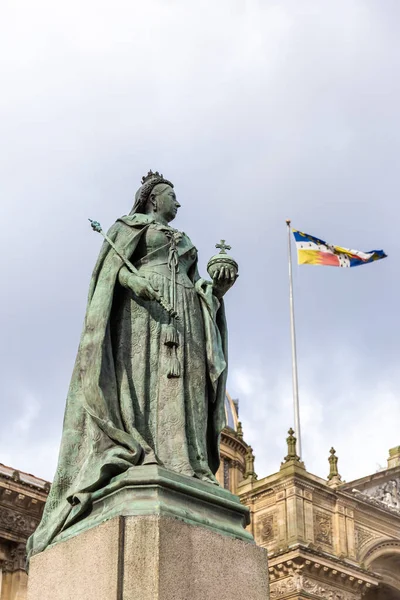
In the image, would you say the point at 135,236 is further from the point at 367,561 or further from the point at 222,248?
the point at 367,561

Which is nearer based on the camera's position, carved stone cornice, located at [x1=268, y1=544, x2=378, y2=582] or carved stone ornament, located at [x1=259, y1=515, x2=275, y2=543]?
carved stone cornice, located at [x1=268, y1=544, x2=378, y2=582]

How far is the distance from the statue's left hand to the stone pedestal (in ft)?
4.65

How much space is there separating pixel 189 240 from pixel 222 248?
27 cm

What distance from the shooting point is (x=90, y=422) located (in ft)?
18.2

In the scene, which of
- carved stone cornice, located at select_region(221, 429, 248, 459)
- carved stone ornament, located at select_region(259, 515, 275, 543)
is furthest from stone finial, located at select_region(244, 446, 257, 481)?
carved stone cornice, located at select_region(221, 429, 248, 459)

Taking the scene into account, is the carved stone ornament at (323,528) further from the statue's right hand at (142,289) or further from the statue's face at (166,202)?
the statue's right hand at (142,289)

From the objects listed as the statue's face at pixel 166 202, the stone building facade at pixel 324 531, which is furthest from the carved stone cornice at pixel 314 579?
the statue's face at pixel 166 202

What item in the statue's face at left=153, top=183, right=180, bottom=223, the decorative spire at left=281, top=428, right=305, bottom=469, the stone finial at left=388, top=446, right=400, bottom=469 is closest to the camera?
the statue's face at left=153, top=183, right=180, bottom=223

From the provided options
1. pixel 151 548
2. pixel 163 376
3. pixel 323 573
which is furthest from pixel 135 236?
pixel 323 573

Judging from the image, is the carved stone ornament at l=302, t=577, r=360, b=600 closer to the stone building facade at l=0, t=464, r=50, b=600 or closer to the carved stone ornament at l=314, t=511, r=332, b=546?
the carved stone ornament at l=314, t=511, r=332, b=546

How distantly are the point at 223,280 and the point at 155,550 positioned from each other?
81.0 inches

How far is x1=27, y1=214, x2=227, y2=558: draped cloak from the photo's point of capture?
5324 mm

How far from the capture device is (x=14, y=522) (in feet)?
82.5

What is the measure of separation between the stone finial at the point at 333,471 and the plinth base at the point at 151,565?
32.1 m
